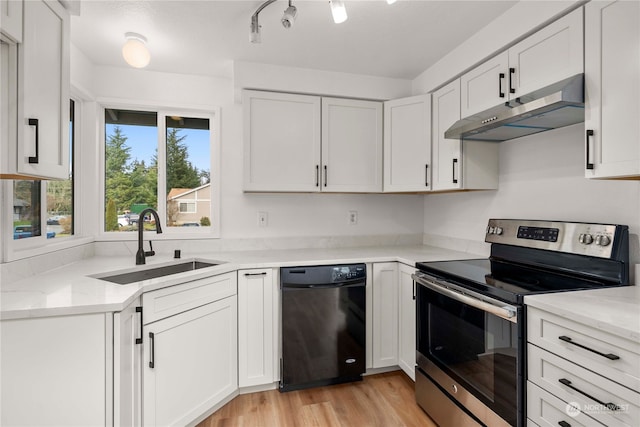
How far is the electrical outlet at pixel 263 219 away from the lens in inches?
111

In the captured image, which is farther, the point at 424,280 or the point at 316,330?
the point at 316,330

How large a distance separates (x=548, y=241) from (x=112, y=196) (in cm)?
306

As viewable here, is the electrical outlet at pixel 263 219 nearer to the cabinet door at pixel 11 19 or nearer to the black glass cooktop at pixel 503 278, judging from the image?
→ the black glass cooktop at pixel 503 278

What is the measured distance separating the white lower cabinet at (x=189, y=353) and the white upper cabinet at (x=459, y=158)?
1.63 meters

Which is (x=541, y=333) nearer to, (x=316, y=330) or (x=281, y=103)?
(x=316, y=330)

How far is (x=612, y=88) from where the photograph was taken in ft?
4.23

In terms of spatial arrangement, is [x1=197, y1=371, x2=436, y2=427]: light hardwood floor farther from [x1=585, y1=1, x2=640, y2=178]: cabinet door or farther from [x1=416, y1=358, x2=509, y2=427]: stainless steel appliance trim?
[x1=585, y1=1, x2=640, y2=178]: cabinet door

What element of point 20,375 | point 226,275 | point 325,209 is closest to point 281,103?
point 325,209

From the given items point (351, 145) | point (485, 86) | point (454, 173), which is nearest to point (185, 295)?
point (351, 145)

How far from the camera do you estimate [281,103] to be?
8.29 feet

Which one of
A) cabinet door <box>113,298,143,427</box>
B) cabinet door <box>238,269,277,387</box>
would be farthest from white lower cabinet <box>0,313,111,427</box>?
cabinet door <box>238,269,277,387</box>

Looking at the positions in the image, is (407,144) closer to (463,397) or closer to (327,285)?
(327,285)

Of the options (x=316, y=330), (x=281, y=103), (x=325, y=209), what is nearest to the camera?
(x=316, y=330)

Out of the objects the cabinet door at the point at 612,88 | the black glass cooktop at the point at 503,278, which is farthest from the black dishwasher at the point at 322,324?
the cabinet door at the point at 612,88
